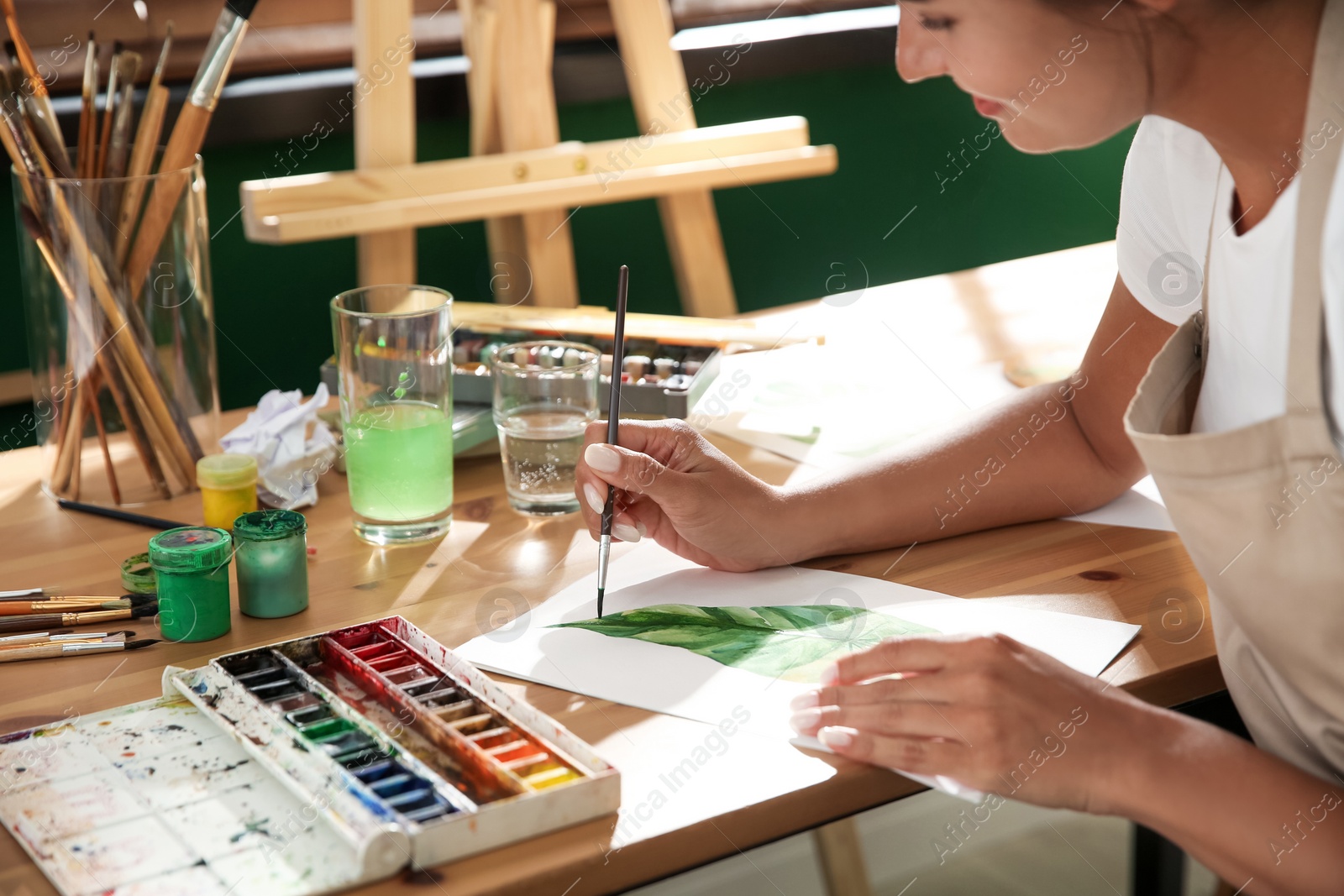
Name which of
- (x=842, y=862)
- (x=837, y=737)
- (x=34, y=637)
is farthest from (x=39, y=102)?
(x=842, y=862)

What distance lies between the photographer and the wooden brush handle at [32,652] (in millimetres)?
840

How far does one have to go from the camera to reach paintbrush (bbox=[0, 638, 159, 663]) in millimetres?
841

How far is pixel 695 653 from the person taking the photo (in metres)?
0.85

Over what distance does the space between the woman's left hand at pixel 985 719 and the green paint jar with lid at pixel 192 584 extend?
0.40 metres

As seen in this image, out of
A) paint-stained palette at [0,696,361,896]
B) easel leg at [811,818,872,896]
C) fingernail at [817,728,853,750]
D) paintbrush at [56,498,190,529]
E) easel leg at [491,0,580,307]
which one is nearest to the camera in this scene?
paint-stained palette at [0,696,361,896]

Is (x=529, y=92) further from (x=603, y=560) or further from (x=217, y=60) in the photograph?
(x=603, y=560)

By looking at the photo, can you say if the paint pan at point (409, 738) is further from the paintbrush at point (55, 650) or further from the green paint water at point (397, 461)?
the green paint water at point (397, 461)

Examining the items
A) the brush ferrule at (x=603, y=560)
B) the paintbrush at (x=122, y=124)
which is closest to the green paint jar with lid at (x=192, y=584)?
the brush ferrule at (x=603, y=560)

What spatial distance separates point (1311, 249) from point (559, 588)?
541 mm

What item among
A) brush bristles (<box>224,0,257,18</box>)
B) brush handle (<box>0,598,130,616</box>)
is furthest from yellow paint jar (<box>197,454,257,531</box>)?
brush bristles (<box>224,0,257,18</box>)

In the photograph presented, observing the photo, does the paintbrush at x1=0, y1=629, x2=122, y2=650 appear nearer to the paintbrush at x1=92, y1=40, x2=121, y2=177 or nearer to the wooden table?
the wooden table

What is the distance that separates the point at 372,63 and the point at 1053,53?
107 cm

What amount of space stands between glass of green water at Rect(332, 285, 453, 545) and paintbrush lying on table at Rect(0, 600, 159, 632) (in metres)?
0.20

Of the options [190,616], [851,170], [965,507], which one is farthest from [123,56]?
[851,170]
